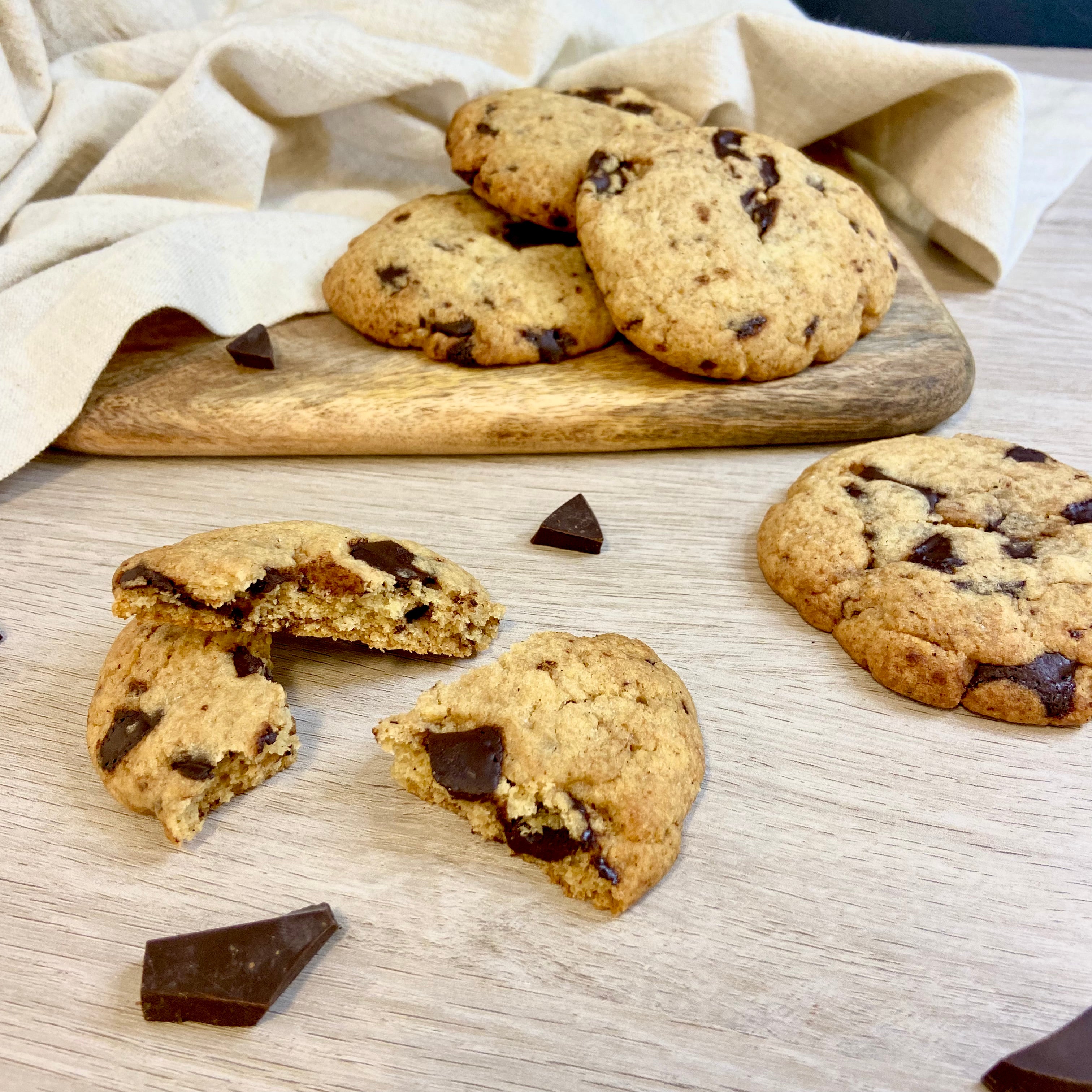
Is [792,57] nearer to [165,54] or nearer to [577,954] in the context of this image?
[165,54]

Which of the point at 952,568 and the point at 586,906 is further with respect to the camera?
the point at 952,568

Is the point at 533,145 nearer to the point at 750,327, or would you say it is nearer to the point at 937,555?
the point at 750,327

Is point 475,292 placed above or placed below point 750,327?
above

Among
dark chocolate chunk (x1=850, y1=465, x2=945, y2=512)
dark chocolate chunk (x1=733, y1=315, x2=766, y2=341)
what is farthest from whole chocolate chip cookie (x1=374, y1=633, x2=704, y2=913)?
dark chocolate chunk (x1=733, y1=315, x2=766, y2=341)

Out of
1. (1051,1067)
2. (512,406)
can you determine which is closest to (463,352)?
(512,406)

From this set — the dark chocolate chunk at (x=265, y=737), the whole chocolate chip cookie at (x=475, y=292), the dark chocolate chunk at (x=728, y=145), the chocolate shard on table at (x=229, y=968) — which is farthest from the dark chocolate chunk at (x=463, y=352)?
the chocolate shard on table at (x=229, y=968)

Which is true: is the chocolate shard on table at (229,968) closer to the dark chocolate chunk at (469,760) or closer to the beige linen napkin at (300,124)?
the dark chocolate chunk at (469,760)
